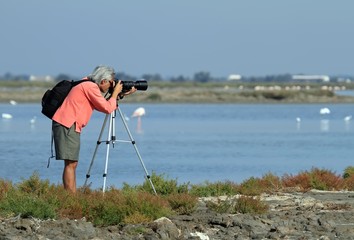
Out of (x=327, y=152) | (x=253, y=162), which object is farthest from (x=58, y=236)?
(x=327, y=152)

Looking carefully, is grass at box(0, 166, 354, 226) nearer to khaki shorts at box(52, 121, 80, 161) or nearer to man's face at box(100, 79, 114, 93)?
khaki shorts at box(52, 121, 80, 161)

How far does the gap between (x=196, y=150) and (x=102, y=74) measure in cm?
1719

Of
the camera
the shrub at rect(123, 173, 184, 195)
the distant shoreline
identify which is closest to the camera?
the camera

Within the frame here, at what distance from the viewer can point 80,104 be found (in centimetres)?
1212

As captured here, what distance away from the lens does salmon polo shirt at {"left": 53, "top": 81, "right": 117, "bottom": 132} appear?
39.6ft

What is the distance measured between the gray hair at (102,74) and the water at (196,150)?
99.6 inches

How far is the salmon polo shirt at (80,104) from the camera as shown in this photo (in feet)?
39.6

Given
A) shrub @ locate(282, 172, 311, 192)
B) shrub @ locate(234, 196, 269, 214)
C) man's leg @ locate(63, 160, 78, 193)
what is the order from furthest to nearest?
shrub @ locate(282, 172, 311, 192), man's leg @ locate(63, 160, 78, 193), shrub @ locate(234, 196, 269, 214)

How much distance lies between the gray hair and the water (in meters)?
2.53

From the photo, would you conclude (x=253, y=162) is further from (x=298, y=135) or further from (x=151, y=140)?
(x=298, y=135)

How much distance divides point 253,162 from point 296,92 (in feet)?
208

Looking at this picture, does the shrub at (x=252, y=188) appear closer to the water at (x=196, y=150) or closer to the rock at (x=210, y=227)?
the water at (x=196, y=150)

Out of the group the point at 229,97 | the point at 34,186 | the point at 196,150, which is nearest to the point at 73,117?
the point at 34,186

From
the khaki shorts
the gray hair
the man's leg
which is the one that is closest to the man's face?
the gray hair
